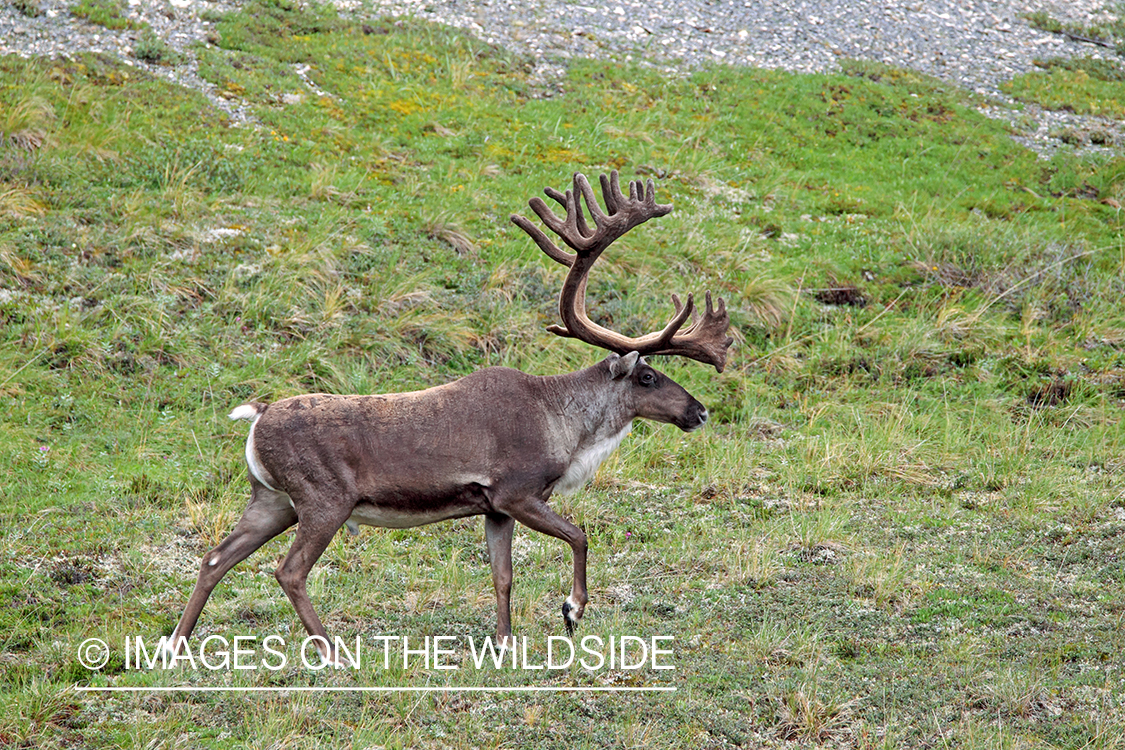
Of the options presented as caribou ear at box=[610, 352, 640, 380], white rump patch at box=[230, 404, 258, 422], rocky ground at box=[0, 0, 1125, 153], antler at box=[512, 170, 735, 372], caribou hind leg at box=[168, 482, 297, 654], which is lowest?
caribou hind leg at box=[168, 482, 297, 654]

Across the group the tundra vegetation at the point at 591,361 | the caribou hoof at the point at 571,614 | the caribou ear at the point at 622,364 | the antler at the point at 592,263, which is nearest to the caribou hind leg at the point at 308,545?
the tundra vegetation at the point at 591,361

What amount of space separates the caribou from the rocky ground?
42.8 ft

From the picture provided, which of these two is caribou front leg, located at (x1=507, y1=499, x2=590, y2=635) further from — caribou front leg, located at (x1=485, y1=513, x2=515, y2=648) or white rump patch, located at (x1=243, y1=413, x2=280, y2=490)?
white rump patch, located at (x1=243, y1=413, x2=280, y2=490)

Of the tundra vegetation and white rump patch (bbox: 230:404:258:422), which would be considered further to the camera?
white rump patch (bbox: 230:404:258:422)

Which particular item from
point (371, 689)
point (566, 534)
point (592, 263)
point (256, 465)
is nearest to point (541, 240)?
point (592, 263)

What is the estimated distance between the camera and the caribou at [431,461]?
259 inches

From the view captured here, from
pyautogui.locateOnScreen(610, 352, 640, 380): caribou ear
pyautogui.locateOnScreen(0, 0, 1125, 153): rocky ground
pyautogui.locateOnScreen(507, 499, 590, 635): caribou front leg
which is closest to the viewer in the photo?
pyautogui.locateOnScreen(507, 499, 590, 635): caribou front leg

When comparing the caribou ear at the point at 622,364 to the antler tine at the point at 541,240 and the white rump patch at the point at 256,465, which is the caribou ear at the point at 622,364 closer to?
the antler tine at the point at 541,240

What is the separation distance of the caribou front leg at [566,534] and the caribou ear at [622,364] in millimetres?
1150

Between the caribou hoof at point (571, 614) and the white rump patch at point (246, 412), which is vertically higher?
the white rump patch at point (246, 412)

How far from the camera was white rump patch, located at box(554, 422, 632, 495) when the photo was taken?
→ 7.30 m

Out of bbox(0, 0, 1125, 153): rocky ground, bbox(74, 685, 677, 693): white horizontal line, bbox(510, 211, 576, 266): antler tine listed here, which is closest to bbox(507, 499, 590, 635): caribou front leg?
bbox(74, 685, 677, 693): white horizontal line

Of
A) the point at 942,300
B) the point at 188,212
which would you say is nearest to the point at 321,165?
the point at 188,212

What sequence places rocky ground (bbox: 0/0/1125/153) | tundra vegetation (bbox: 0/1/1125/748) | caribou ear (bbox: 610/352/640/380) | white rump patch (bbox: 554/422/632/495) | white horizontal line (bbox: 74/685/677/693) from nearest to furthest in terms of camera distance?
white horizontal line (bbox: 74/685/677/693), tundra vegetation (bbox: 0/1/1125/748), white rump patch (bbox: 554/422/632/495), caribou ear (bbox: 610/352/640/380), rocky ground (bbox: 0/0/1125/153)
